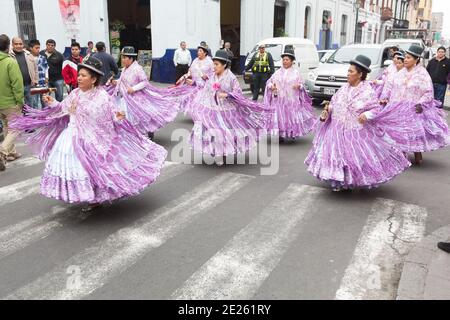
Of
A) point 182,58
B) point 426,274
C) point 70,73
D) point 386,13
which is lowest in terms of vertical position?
point 426,274

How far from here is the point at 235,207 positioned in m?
5.60

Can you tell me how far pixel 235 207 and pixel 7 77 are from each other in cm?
444

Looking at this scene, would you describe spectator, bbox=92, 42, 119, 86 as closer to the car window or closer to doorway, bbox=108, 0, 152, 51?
the car window

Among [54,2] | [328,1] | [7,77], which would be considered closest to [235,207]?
[7,77]

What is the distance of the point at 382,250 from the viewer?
441 cm

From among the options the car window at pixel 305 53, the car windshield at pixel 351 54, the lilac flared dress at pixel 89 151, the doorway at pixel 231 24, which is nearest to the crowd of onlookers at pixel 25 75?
the lilac flared dress at pixel 89 151

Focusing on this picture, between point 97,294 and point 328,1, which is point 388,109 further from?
point 328,1

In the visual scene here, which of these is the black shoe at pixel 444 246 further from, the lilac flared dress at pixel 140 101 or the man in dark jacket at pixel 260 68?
the man in dark jacket at pixel 260 68

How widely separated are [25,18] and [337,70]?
11.8m

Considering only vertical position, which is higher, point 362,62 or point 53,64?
point 362,62

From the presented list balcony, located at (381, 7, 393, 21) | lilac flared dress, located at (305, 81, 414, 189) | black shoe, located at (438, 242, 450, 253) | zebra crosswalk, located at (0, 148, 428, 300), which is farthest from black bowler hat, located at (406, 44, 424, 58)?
balcony, located at (381, 7, 393, 21)

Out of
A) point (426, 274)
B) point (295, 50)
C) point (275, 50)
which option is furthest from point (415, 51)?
point (295, 50)

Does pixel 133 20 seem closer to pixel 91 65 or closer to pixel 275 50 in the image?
pixel 275 50

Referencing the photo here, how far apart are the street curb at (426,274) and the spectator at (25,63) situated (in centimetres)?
754
